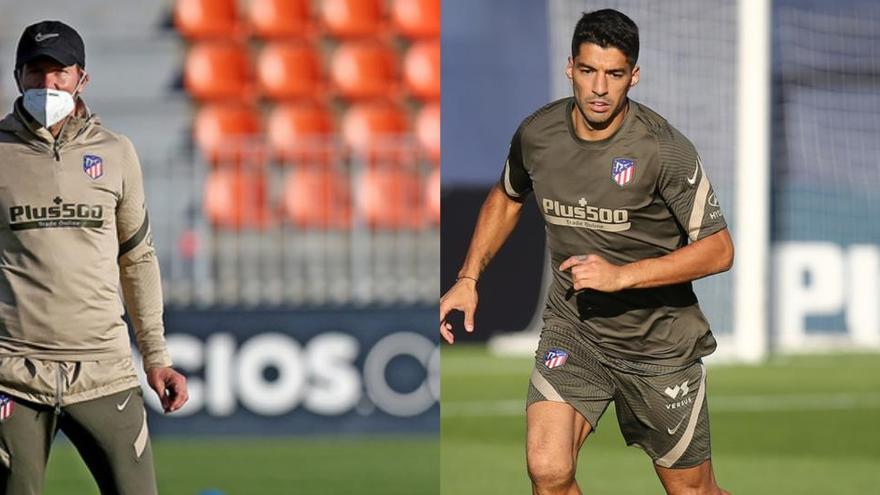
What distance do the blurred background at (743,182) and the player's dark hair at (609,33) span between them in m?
6.29

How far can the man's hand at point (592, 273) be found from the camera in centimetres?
446

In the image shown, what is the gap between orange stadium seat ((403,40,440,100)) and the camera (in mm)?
17031

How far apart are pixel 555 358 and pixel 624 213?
0.54 metres

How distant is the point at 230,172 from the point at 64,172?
337 inches

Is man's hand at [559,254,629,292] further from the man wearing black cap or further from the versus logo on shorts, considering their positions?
the man wearing black cap

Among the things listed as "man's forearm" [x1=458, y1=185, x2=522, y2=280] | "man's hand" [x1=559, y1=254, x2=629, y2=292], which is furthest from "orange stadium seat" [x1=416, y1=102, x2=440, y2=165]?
"man's hand" [x1=559, y1=254, x2=629, y2=292]

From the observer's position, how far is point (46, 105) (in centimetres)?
416

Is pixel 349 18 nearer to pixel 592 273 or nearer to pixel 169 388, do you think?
pixel 592 273

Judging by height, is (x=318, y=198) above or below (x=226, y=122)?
below

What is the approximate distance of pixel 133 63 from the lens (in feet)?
A: 55.3

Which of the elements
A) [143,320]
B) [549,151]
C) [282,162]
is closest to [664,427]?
[549,151]

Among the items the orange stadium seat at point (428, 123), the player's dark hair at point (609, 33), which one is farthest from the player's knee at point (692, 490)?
the orange stadium seat at point (428, 123)

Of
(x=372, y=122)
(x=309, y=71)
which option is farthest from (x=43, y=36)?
(x=309, y=71)

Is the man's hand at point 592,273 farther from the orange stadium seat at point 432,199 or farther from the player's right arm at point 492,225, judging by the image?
the orange stadium seat at point 432,199
